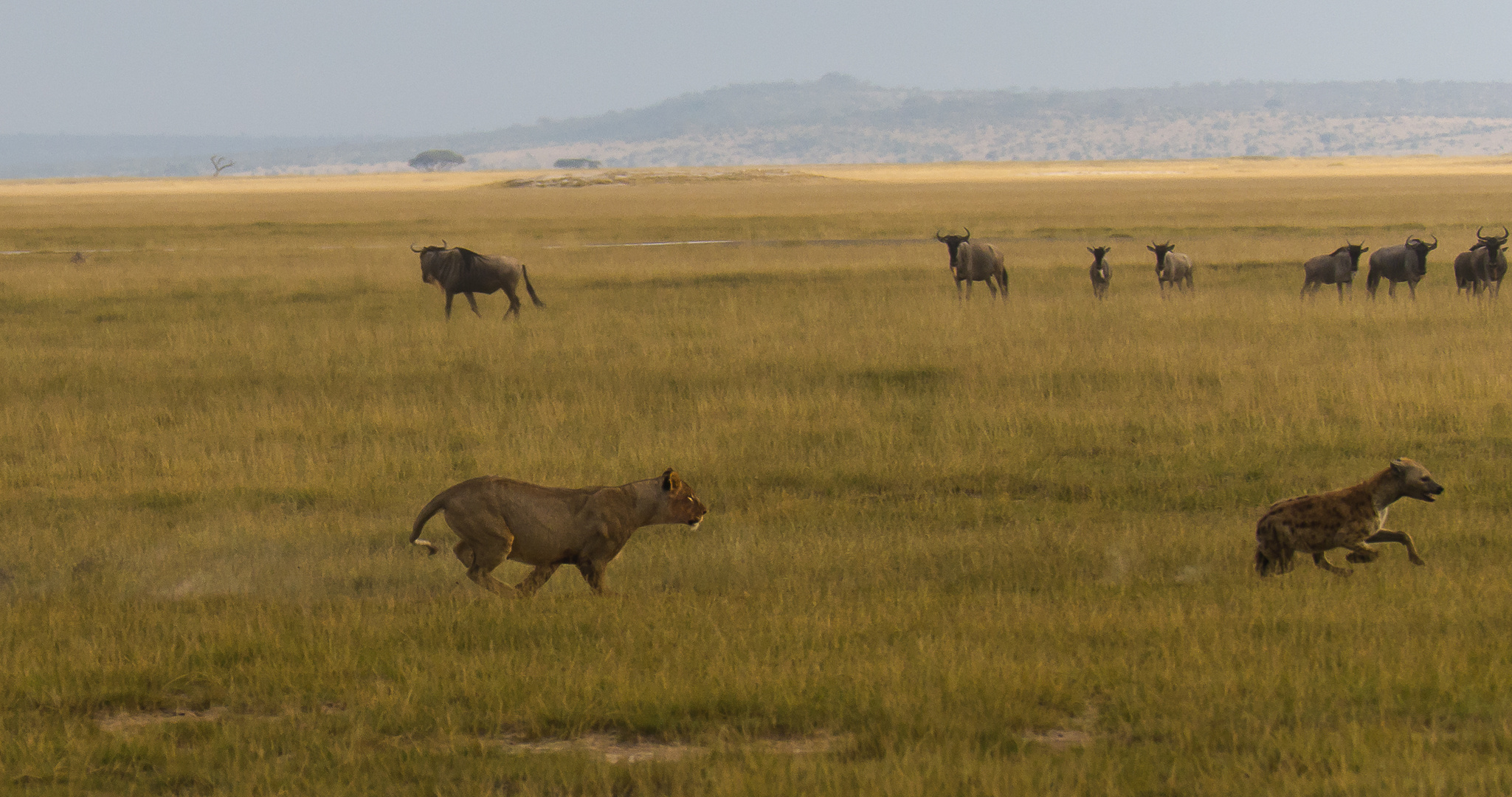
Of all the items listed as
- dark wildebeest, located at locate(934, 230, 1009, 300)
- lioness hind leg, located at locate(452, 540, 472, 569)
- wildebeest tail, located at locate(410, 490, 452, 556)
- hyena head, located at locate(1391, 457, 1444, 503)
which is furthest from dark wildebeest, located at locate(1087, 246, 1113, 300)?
wildebeest tail, located at locate(410, 490, 452, 556)

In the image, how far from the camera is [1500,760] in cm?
482

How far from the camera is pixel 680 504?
7.31 meters

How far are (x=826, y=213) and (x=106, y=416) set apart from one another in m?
47.1

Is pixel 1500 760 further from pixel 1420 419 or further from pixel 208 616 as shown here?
pixel 1420 419

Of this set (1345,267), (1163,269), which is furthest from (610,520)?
(1345,267)

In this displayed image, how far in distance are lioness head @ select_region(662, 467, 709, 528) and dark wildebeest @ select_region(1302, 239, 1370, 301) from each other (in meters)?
18.6

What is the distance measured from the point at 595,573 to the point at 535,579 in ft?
1.05

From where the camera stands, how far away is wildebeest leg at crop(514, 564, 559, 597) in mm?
7344

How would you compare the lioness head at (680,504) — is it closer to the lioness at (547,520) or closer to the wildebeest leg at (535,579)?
the lioness at (547,520)

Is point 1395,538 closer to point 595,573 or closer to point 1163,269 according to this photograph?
point 595,573

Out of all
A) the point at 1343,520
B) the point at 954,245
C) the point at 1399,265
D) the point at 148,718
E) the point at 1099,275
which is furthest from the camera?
the point at 954,245

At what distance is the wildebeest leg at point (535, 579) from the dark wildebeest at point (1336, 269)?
19.0m

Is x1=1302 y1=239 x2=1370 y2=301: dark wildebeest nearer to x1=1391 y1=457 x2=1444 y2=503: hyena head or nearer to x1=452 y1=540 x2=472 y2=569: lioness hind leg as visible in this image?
x1=1391 y1=457 x2=1444 y2=503: hyena head

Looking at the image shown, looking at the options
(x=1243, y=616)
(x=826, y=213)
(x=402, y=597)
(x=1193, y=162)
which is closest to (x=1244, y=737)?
(x=1243, y=616)
